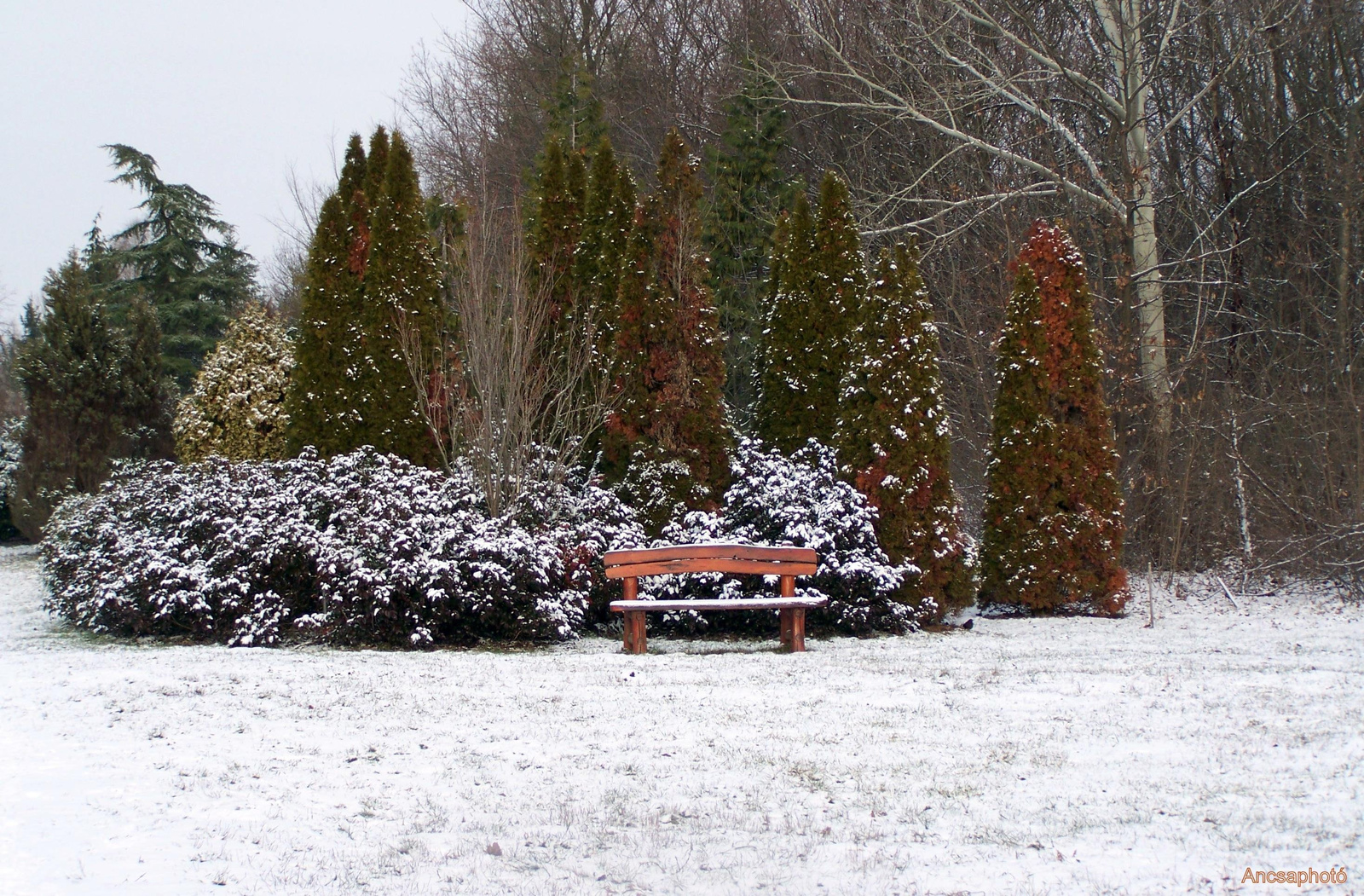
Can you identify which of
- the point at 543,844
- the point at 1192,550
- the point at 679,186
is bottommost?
the point at 543,844

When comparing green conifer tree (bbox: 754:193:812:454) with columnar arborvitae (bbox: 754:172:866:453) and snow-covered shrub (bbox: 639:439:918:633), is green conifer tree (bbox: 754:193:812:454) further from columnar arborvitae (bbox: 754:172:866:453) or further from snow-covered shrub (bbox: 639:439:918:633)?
snow-covered shrub (bbox: 639:439:918:633)

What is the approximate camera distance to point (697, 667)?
26.5 feet

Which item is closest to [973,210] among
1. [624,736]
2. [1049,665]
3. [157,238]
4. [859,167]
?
[859,167]

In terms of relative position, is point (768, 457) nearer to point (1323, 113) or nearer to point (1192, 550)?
point (1192, 550)

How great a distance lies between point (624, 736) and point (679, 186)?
7.35 meters

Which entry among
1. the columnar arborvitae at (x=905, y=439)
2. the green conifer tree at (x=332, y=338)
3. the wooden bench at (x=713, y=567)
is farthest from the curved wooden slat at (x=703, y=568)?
the green conifer tree at (x=332, y=338)

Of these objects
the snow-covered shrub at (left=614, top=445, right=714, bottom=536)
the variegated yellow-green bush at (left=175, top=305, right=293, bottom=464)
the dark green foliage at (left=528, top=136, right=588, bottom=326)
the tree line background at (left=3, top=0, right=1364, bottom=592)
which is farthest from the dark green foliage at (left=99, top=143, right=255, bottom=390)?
the snow-covered shrub at (left=614, top=445, right=714, bottom=536)

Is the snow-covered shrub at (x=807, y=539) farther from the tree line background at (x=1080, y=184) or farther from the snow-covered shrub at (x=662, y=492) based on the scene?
the tree line background at (x=1080, y=184)

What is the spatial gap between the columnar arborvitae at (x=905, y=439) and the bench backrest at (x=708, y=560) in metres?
1.66

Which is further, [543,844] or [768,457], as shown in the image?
[768,457]

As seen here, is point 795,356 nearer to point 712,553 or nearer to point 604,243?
point 604,243

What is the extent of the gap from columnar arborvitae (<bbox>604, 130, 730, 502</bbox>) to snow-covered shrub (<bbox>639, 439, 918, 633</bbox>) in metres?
0.54

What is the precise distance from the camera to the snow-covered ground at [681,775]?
3.95 meters

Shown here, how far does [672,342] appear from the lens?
11633mm
